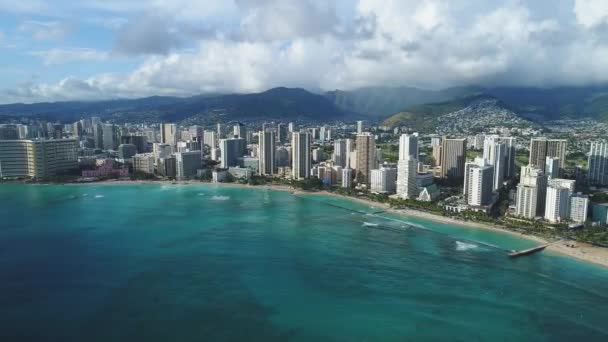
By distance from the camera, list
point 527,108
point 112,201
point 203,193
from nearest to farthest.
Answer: point 112,201 → point 203,193 → point 527,108

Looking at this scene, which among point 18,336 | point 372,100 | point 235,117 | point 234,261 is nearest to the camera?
point 18,336

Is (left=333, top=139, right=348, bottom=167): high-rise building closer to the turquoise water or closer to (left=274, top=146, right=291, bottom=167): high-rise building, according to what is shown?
(left=274, top=146, right=291, bottom=167): high-rise building

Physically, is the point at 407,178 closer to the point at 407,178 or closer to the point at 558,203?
the point at 407,178

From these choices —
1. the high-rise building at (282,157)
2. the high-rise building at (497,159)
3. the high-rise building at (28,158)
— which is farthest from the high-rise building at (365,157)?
the high-rise building at (28,158)

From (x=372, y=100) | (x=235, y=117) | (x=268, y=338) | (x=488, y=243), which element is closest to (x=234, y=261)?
(x=268, y=338)

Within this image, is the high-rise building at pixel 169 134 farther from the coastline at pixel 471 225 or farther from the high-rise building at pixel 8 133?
the coastline at pixel 471 225

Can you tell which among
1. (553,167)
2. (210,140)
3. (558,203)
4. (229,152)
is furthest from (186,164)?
(553,167)

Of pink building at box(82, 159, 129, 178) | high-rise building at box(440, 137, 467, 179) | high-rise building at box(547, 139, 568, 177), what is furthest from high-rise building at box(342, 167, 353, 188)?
pink building at box(82, 159, 129, 178)

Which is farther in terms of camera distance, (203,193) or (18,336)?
(203,193)

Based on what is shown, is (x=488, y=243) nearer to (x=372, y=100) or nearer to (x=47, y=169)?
(x=47, y=169)
